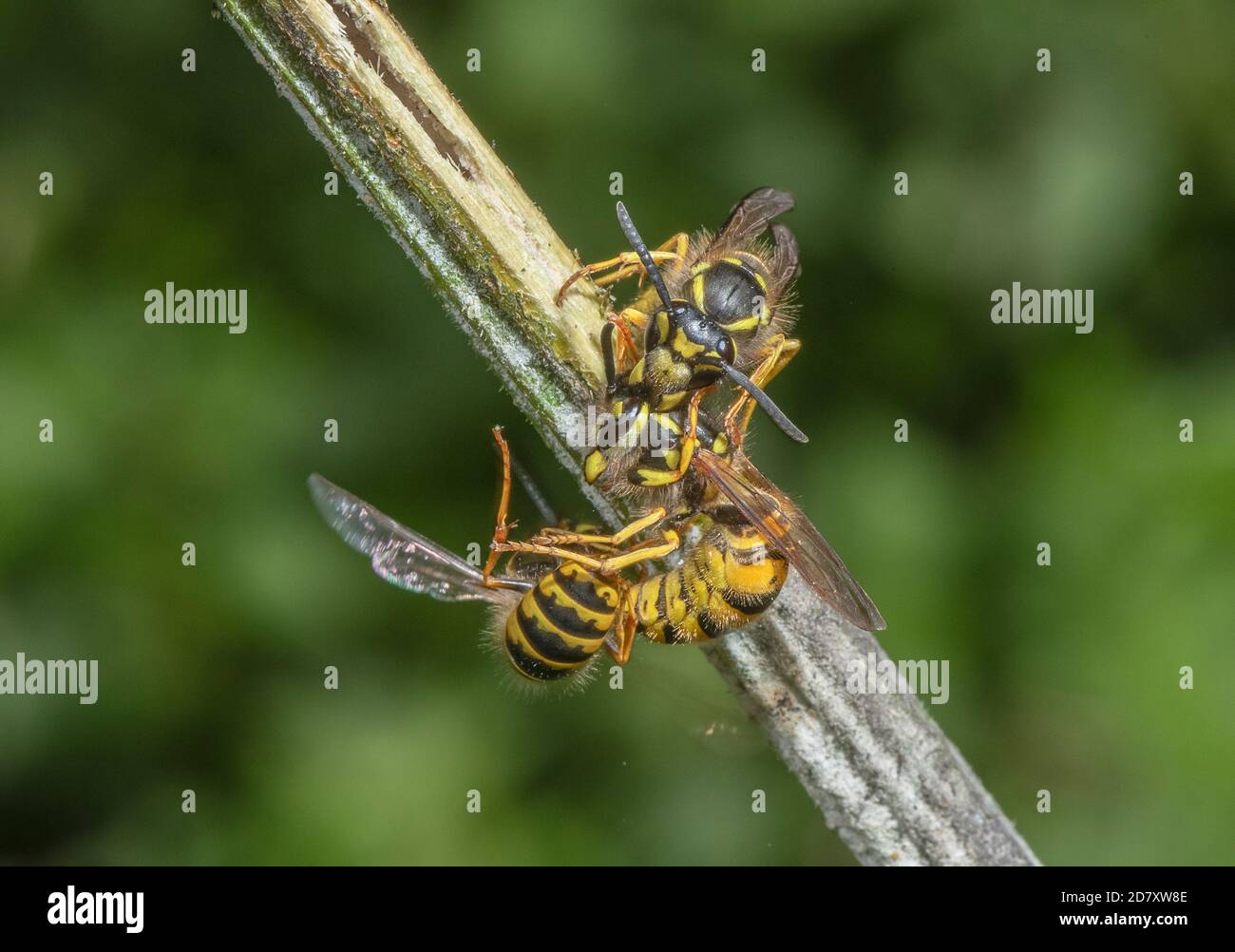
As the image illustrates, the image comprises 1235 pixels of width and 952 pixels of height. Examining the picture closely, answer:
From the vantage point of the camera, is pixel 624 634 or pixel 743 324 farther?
pixel 624 634

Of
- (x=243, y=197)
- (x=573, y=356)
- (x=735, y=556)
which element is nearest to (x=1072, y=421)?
(x=735, y=556)

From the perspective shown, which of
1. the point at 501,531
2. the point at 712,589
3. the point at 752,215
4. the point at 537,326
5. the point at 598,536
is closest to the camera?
the point at 537,326

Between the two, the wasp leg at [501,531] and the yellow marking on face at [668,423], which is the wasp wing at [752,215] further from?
the wasp leg at [501,531]

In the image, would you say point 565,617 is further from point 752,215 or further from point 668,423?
point 752,215

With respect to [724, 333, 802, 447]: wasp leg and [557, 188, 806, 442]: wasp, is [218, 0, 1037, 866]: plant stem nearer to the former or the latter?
[557, 188, 806, 442]: wasp

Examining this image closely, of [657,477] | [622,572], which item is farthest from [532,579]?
[657,477]

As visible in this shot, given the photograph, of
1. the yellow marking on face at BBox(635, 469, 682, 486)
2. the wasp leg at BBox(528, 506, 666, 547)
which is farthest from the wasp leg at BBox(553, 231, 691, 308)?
the wasp leg at BBox(528, 506, 666, 547)
